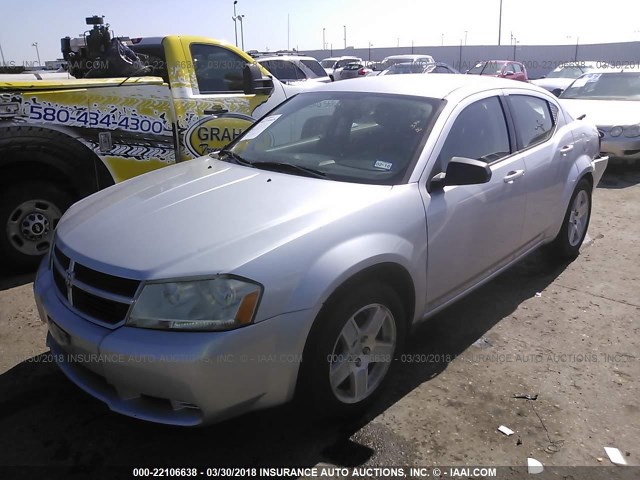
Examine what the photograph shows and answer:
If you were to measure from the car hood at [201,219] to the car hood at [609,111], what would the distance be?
22.8 feet

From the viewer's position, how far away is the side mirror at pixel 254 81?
5.48 meters

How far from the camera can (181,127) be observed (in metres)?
5.26

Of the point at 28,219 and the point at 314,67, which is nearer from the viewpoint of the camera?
the point at 28,219

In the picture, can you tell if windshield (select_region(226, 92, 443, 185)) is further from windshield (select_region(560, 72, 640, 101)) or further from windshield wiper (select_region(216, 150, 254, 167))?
windshield (select_region(560, 72, 640, 101))

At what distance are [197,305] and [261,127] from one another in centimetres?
201

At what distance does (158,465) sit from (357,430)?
0.97 m

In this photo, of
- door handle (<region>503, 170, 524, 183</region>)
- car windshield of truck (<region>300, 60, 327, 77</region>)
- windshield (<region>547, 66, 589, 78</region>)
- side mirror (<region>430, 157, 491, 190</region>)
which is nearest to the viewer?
side mirror (<region>430, 157, 491, 190</region>)

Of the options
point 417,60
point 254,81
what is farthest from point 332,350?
point 417,60

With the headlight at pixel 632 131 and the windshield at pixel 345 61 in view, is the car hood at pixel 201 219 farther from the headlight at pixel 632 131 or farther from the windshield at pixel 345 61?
the windshield at pixel 345 61

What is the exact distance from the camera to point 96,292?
2375 mm

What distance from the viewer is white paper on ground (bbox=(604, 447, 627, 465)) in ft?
8.31

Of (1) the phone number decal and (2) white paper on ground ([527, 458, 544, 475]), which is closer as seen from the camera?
(2) white paper on ground ([527, 458, 544, 475])

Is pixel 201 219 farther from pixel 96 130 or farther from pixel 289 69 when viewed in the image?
pixel 289 69

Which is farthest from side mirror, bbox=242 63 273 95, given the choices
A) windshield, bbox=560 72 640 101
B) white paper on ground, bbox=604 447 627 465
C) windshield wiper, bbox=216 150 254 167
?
windshield, bbox=560 72 640 101
